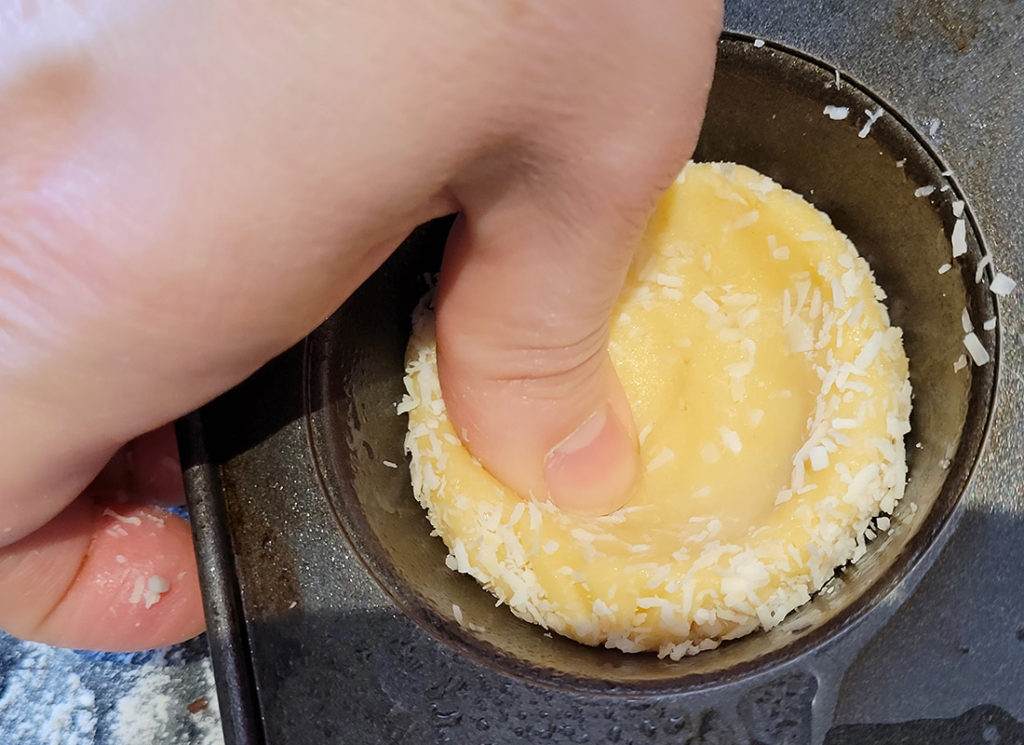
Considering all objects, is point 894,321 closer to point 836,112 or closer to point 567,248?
point 836,112

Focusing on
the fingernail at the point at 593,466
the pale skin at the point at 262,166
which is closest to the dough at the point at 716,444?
the fingernail at the point at 593,466

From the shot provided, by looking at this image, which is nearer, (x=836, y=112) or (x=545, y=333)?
(x=545, y=333)

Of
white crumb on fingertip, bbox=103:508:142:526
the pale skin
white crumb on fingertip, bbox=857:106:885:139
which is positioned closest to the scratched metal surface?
white crumb on fingertip, bbox=857:106:885:139

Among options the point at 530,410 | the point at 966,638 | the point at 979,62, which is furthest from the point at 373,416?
the point at 979,62

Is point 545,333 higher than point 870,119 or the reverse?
the reverse

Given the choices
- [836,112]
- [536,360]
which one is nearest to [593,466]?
[536,360]

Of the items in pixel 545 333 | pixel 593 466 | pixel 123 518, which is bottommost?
pixel 123 518
